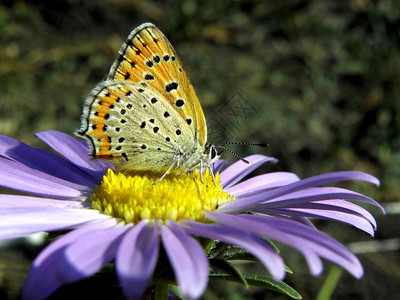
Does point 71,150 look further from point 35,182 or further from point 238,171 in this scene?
point 238,171

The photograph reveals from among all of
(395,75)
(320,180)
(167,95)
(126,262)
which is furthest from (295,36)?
(126,262)

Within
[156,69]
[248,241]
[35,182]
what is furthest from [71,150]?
[248,241]

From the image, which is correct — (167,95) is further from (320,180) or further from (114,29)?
(114,29)

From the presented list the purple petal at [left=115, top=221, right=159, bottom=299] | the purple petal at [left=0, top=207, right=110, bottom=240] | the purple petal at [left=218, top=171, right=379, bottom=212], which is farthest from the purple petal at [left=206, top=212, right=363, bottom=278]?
the purple petal at [left=0, top=207, right=110, bottom=240]

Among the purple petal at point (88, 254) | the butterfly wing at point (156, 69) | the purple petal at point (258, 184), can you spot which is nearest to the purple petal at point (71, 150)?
the butterfly wing at point (156, 69)

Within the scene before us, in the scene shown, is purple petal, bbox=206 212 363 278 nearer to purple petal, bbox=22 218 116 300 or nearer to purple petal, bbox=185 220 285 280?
purple petal, bbox=185 220 285 280

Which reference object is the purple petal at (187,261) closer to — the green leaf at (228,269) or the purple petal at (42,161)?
the green leaf at (228,269)
